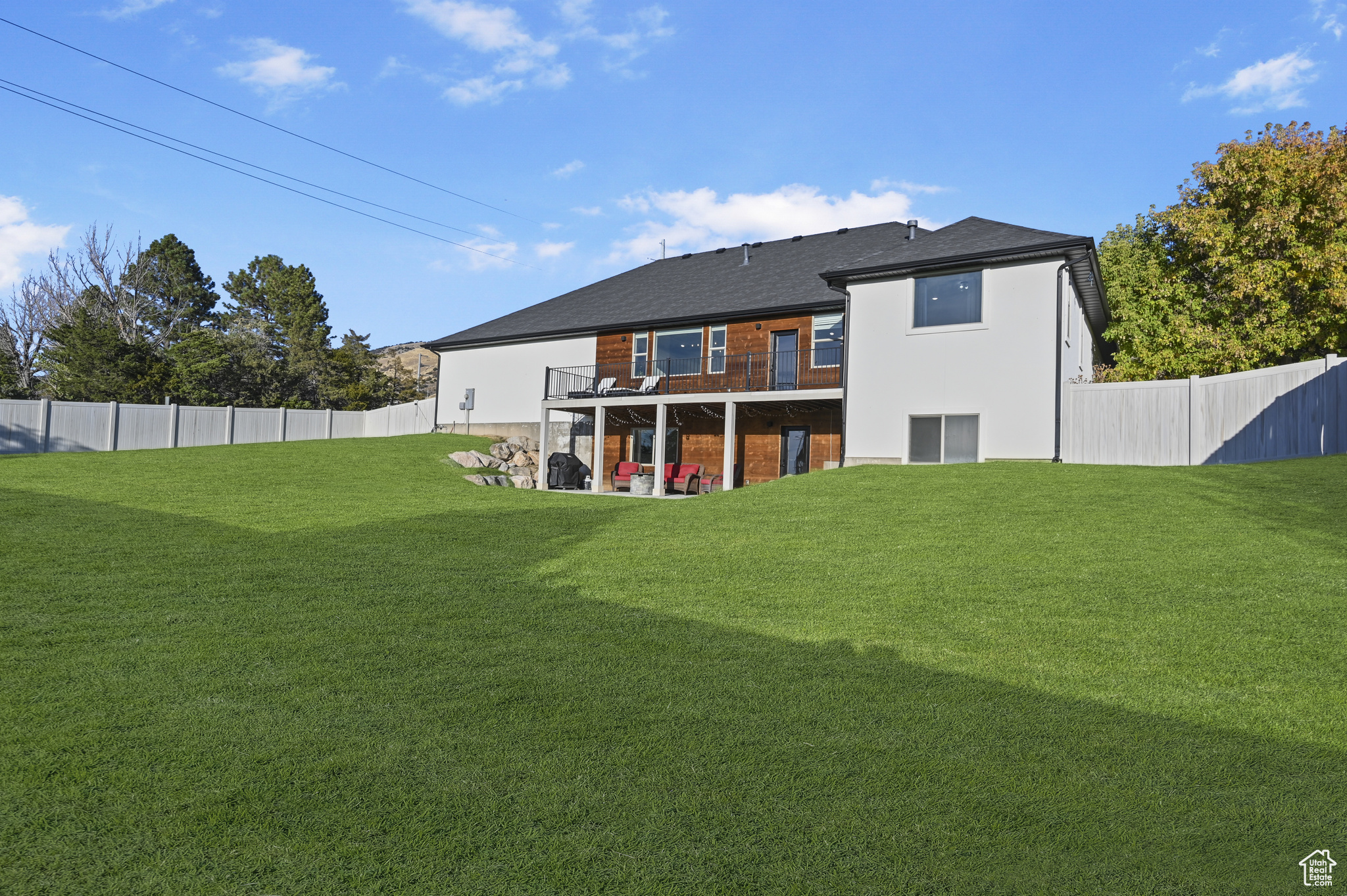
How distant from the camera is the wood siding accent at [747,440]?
2150 cm

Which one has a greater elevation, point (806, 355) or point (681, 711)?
point (806, 355)

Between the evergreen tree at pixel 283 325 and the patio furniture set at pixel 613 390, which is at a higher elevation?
the evergreen tree at pixel 283 325

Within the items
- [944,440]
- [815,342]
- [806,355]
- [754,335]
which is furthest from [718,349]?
[944,440]

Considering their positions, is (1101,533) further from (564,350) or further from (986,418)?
(564,350)

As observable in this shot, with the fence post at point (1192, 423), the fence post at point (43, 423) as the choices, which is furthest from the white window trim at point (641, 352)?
the fence post at point (43, 423)

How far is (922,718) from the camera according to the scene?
420cm

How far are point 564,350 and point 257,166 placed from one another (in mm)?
10179

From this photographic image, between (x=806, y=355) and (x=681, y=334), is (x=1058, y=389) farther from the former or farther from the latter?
(x=681, y=334)

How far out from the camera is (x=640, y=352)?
83.0 feet

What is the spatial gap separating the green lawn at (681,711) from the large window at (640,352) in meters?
15.7

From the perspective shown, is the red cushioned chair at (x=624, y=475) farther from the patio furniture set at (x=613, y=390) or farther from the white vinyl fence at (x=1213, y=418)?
the white vinyl fence at (x=1213, y=418)

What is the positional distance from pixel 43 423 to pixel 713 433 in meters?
20.5

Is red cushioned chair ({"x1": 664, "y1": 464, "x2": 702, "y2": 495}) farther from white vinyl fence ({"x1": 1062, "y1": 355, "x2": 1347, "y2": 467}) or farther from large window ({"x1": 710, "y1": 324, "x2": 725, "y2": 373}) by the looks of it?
white vinyl fence ({"x1": 1062, "y1": 355, "x2": 1347, "y2": 467})

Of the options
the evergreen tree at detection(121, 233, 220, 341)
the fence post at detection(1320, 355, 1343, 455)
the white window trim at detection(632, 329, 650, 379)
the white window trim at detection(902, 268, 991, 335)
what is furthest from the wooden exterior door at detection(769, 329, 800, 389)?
the evergreen tree at detection(121, 233, 220, 341)
